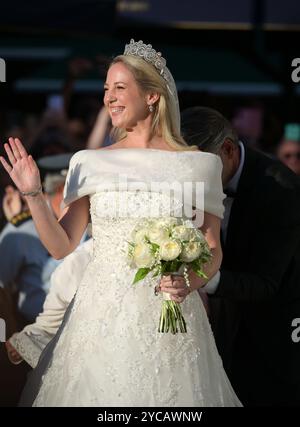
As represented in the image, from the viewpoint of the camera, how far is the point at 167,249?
555 cm

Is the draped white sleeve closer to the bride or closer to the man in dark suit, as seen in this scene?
the bride

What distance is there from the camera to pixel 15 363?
6.94m

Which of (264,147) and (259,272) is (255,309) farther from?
(264,147)

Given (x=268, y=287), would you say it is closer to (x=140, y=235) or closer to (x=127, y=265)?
(x=127, y=265)

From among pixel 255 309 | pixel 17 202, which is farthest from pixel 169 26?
pixel 255 309

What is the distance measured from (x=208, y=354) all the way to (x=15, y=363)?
1366 mm

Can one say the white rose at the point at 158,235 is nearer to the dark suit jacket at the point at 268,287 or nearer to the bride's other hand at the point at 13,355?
the dark suit jacket at the point at 268,287

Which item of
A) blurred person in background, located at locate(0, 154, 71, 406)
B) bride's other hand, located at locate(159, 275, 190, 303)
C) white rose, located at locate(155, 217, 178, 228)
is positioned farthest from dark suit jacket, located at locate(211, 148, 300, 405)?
blurred person in background, located at locate(0, 154, 71, 406)

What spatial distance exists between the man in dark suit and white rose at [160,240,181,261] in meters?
1.23

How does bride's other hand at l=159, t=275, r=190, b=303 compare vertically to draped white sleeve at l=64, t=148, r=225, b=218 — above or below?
below

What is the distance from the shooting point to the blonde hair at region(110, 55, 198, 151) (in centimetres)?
604

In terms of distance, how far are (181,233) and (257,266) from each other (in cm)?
139

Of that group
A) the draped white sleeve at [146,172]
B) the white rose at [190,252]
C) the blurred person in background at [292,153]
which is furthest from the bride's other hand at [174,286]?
the blurred person in background at [292,153]

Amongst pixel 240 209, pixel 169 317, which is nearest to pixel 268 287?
pixel 240 209
